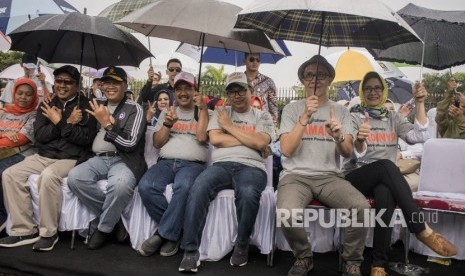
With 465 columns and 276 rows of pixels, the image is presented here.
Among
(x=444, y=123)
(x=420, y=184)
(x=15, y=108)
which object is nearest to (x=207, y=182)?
(x=420, y=184)

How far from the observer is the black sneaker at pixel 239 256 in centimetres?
370

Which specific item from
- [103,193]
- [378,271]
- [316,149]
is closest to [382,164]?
[316,149]

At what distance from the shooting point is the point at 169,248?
3846mm

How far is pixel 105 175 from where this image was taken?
4156 mm

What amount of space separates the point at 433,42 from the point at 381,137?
1502 mm

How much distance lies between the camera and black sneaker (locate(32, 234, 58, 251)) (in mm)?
3898

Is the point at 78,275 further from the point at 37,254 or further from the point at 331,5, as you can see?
the point at 331,5

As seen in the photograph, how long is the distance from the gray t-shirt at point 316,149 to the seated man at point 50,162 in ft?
6.55

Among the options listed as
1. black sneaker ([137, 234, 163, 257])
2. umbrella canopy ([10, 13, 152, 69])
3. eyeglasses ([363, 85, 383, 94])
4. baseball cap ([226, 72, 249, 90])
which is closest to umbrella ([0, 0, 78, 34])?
umbrella canopy ([10, 13, 152, 69])

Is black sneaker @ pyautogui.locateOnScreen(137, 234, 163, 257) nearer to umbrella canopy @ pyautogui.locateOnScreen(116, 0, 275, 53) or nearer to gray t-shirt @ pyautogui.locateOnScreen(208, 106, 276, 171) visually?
gray t-shirt @ pyautogui.locateOnScreen(208, 106, 276, 171)

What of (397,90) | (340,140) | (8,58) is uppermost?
(8,58)

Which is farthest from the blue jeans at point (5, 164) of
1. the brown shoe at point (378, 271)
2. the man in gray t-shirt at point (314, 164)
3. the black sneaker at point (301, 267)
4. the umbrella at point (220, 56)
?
the brown shoe at point (378, 271)

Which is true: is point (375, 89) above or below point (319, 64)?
below

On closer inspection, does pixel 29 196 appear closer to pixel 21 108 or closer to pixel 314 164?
pixel 21 108
